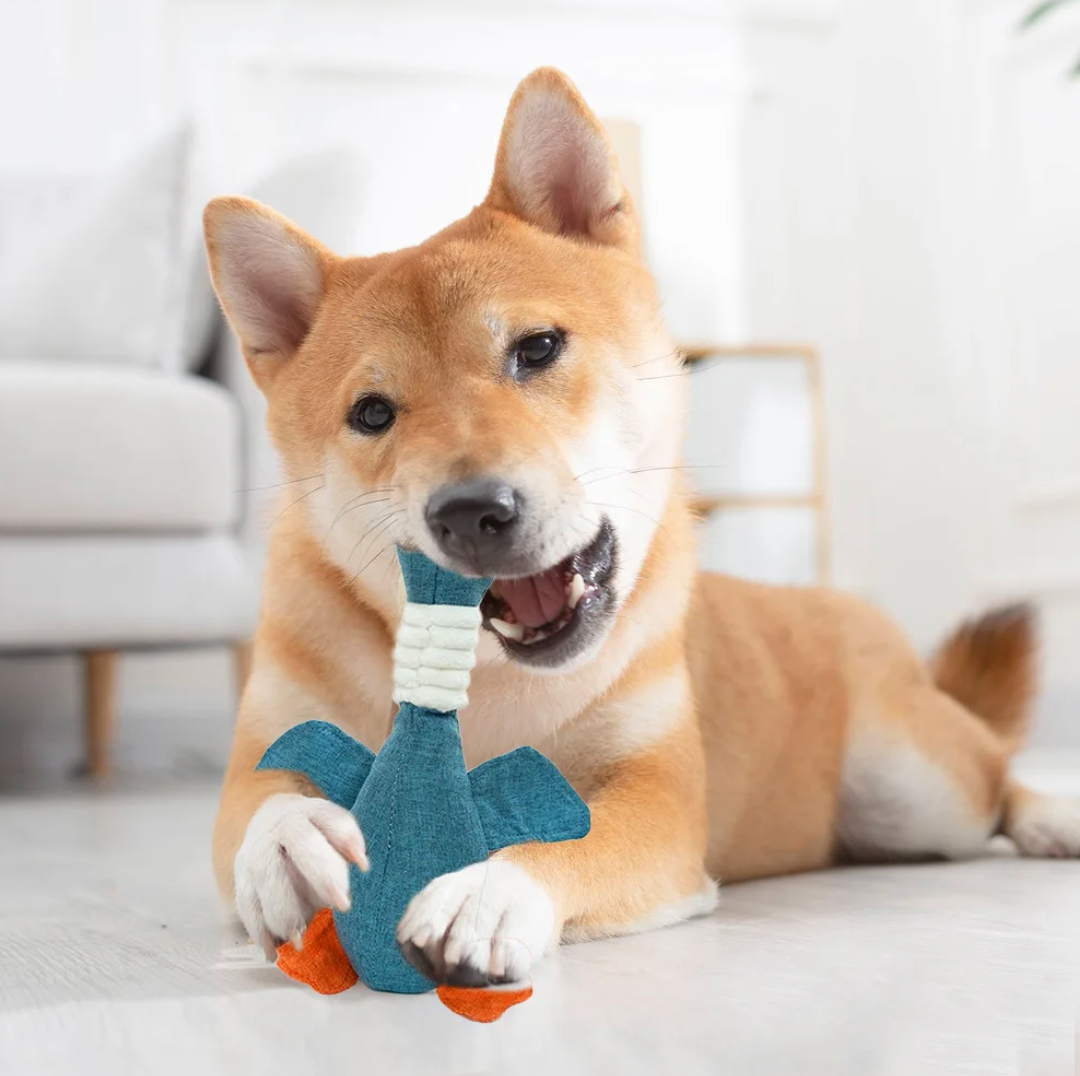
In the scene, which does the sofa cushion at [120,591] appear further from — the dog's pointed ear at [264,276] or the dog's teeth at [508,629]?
the dog's teeth at [508,629]

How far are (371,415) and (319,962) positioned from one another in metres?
0.43

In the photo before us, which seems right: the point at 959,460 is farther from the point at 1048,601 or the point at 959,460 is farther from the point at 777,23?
the point at 777,23

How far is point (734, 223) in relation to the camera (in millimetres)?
4285

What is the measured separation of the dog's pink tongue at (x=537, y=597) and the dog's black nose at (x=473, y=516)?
4.8 inches

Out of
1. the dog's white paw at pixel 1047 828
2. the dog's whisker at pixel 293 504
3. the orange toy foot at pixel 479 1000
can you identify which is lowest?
the dog's white paw at pixel 1047 828

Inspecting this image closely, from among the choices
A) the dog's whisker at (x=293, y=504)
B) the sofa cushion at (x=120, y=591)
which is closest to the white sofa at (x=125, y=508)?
the sofa cushion at (x=120, y=591)

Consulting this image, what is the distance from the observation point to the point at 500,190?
3.91 ft

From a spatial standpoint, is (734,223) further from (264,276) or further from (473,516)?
(473,516)

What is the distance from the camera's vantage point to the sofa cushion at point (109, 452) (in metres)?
2.39

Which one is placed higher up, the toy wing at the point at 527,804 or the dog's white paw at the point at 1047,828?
the toy wing at the point at 527,804

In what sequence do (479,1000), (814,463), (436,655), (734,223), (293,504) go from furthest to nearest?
(734,223), (814,463), (293,504), (436,655), (479,1000)

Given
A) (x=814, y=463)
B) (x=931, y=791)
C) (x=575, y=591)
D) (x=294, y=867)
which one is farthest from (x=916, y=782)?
(x=814, y=463)

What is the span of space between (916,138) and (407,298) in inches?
139

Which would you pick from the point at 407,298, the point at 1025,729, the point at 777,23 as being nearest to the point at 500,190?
the point at 407,298
